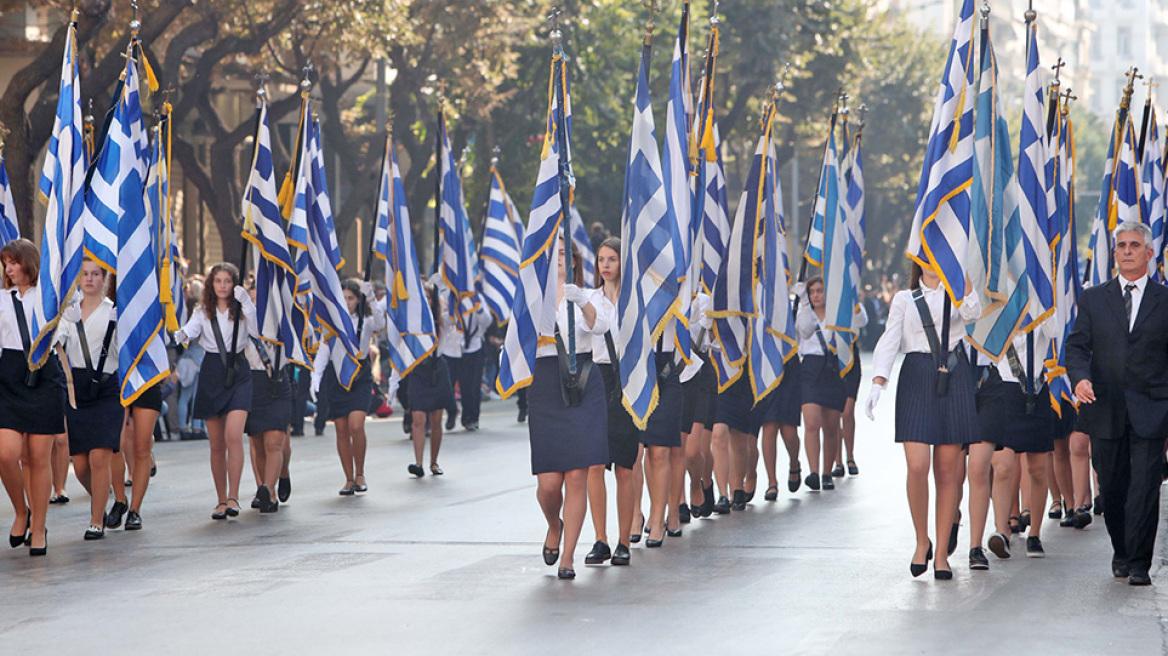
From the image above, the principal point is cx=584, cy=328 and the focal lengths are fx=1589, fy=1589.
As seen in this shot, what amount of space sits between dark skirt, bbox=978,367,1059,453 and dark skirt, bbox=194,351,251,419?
5513 millimetres

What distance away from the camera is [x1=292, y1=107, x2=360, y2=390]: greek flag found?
1393 cm

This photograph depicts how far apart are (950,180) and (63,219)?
597 cm

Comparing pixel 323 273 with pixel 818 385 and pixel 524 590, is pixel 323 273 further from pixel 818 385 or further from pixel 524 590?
pixel 524 590

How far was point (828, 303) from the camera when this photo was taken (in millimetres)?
14055

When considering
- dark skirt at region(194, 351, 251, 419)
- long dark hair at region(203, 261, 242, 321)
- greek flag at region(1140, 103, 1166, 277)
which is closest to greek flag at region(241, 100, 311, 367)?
long dark hair at region(203, 261, 242, 321)

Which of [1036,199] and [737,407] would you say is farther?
[737,407]

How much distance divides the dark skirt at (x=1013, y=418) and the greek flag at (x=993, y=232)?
24cm

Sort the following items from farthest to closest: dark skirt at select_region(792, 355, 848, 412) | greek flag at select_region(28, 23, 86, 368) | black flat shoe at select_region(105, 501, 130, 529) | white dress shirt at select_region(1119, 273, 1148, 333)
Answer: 1. dark skirt at select_region(792, 355, 848, 412)
2. black flat shoe at select_region(105, 501, 130, 529)
3. greek flag at select_region(28, 23, 86, 368)
4. white dress shirt at select_region(1119, 273, 1148, 333)

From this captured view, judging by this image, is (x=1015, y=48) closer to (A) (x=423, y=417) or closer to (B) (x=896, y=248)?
(B) (x=896, y=248)

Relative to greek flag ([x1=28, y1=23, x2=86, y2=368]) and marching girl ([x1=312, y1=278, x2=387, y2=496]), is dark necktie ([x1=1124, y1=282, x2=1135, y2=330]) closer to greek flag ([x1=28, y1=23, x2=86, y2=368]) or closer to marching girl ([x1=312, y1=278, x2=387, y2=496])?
greek flag ([x1=28, y1=23, x2=86, y2=368])

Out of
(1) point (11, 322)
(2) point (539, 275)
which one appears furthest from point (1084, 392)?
(1) point (11, 322)

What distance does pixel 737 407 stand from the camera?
1228cm

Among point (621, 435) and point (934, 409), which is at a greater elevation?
point (934, 409)

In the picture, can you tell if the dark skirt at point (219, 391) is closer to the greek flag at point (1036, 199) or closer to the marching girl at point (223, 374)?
the marching girl at point (223, 374)
